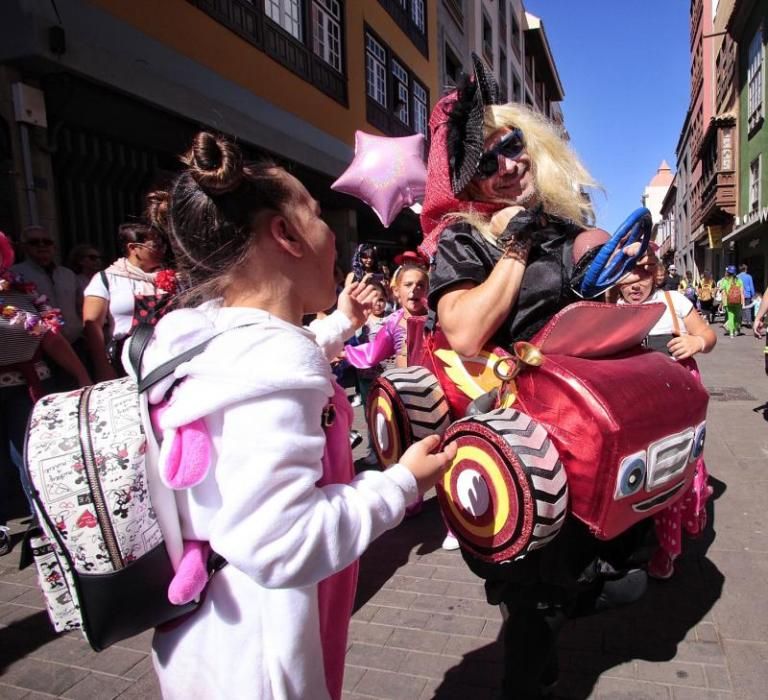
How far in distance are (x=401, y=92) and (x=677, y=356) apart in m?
14.0

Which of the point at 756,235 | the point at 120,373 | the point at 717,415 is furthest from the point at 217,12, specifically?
the point at 756,235

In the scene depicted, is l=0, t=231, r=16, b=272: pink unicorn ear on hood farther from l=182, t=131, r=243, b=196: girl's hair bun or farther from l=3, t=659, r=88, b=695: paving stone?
l=182, t=131, r=243, b=196: girl's hair bun

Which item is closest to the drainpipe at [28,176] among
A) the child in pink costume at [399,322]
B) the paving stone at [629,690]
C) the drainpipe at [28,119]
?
the drainpipe at [28,119]

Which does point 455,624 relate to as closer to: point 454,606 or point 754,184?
point 454,606

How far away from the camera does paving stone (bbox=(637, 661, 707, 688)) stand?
83.7 inches

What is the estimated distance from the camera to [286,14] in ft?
32.5

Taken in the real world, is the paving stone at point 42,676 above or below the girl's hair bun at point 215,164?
below

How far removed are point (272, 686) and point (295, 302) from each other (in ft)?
2.33

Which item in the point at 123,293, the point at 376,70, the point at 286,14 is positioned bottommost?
the point at 123,293

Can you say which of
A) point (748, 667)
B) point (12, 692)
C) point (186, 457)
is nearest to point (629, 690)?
point (748, 667)

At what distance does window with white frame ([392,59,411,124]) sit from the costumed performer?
14.1 metres

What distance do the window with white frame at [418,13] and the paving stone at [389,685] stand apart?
1671 centimetres

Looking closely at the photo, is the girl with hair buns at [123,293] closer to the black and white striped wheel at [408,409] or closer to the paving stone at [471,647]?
the black and white striped wheel at [408,409]

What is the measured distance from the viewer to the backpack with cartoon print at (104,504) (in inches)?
38.0
